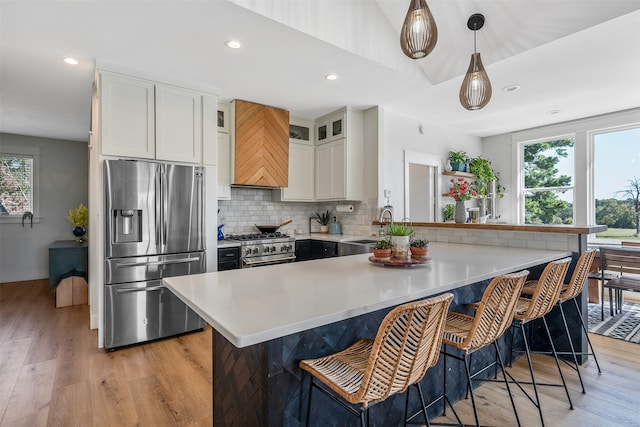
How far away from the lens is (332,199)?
4.42 metres

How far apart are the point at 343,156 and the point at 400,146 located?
0.92m

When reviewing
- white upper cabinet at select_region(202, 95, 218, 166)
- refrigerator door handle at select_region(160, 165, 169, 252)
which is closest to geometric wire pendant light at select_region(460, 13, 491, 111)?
white upper cabinet at select_region(202, 95, 218, 166)

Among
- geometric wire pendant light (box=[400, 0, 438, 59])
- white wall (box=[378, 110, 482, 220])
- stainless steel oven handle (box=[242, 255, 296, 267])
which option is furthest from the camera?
white wall (box=[378, 110, 482, 220])

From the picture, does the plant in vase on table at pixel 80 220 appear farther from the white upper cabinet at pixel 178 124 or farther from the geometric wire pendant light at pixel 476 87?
the geometric wire pendant light at pixel 476 87

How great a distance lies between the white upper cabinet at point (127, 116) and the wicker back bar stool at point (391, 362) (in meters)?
2.65

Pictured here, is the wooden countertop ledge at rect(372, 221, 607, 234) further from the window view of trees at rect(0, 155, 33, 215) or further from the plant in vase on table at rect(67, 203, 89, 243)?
the window view of trees at rect(0, 155, 33, 215)

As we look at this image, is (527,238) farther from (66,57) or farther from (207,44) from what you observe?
(66,57)

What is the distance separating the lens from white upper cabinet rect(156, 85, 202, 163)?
314cm

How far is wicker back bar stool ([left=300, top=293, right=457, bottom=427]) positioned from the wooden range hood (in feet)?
9.90

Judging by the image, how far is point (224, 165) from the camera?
3.91 meters

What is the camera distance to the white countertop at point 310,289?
0.98 meters

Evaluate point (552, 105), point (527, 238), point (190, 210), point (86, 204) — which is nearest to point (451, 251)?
point (527, 238)

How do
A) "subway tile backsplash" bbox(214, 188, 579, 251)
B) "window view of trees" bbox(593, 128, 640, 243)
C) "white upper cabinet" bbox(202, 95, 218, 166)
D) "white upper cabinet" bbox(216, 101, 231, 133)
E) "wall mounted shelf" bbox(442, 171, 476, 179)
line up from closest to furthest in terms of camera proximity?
"subway tile backsplash" bbox(214, 188, 579, 251) → "white upper cabinet" bbox(202, 95, 218, 166) → "white upper cabinet" bbox(216, 101, 231, 133) → "window view of trees" bbox(593, 128, 640, 243) → "wall mounted shelf" bbox(442, 171, 476, 179)

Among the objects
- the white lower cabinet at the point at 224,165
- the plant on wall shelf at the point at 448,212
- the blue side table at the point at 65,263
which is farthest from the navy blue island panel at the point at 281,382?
the blue side table at the point at 65,263
